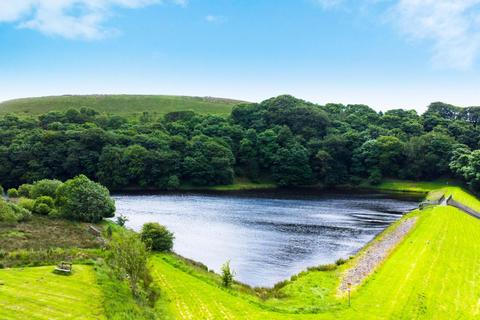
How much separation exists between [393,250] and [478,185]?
216 ft

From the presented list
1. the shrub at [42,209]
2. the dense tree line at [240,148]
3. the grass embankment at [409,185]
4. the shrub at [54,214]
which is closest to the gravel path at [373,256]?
the shrub at [54,214]

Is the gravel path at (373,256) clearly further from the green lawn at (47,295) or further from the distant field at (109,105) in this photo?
the distant field at (109,105)

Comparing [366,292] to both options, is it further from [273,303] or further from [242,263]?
[242,263]

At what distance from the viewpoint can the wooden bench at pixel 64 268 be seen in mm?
28219

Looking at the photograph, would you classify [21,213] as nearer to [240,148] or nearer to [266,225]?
[266,225]

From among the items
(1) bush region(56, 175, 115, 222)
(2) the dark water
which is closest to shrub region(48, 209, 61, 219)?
(1) bush region(56, 175, 115, 222)

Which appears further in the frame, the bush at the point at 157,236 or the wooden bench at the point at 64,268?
the bush at the point at 157,236

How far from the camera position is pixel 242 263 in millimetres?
43281

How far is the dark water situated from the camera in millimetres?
44688

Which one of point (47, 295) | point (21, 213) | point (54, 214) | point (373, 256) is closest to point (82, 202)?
point (54, 214)

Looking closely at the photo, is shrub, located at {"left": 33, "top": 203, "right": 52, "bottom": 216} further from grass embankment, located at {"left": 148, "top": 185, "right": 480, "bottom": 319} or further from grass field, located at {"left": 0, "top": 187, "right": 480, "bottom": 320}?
grass embankment, located at {"left": 148, "top": 185, "right": 480, "bottom": 319}

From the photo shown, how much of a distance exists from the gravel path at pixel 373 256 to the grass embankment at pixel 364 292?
2.96ft

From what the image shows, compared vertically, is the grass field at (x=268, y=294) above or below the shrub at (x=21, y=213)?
below

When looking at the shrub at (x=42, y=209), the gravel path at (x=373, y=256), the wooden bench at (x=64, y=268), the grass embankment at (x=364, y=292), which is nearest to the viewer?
the grass embankment at (x=364, y=292)
